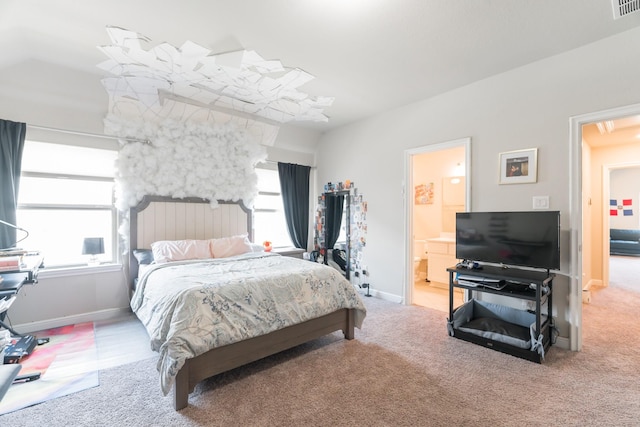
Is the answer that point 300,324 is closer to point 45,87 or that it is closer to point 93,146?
point 93,146

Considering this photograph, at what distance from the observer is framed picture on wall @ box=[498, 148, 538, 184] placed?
2906mm

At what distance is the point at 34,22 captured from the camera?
7.54ft

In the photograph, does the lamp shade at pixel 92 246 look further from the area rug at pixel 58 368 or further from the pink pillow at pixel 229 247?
the pink pillow at pixel 229 247

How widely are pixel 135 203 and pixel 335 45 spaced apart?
116 inches

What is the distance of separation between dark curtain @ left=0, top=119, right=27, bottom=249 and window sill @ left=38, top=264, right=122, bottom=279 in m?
0.40

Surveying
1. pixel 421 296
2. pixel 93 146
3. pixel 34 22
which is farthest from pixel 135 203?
pixel 421 296

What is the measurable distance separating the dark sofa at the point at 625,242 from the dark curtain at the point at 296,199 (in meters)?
8.72

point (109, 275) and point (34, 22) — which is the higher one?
point (34, 22)

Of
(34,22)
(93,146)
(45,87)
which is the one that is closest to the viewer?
(34,22)

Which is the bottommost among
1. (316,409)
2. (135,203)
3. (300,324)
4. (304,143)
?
(316,409)

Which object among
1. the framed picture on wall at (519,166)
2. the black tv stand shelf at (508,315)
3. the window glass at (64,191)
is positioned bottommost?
the black tv stand shelf at (508,315)

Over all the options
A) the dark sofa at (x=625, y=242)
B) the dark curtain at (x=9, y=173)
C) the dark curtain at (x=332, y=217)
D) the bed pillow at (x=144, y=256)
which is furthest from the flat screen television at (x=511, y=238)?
the dark sofa at (x=625, y=242)

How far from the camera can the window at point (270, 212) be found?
16.3 ft

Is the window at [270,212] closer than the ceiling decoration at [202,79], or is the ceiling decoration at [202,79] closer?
the ceiling decoration at [202,79]
